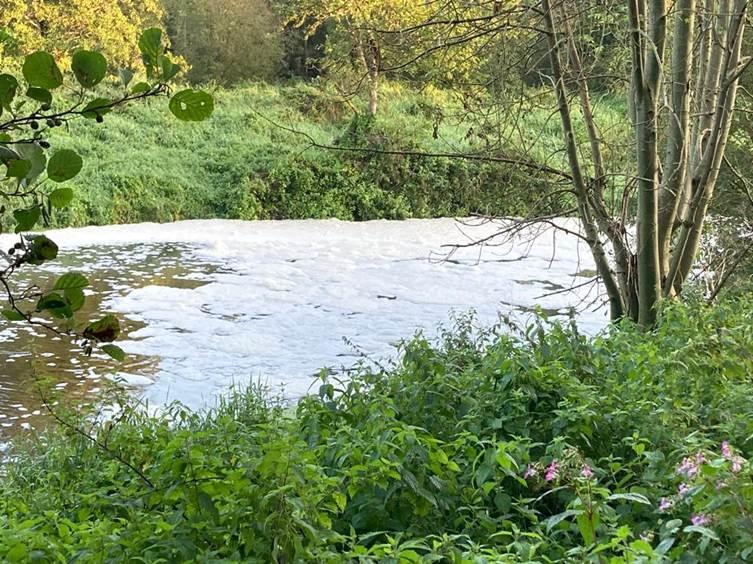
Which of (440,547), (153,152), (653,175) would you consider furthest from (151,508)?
(153,152)

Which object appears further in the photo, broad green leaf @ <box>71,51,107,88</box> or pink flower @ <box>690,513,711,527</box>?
pink flower @ <box>690,513,711,527</box>

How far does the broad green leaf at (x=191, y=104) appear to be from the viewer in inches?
34.0

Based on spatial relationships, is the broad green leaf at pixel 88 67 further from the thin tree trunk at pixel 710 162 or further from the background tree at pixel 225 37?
the background tree at pixel 225 37

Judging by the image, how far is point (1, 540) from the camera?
5.90 feet

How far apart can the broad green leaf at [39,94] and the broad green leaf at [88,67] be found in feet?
0.18

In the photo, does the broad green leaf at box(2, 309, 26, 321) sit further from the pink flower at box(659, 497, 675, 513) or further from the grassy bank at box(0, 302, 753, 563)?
the pink flower at box(659, 497, 675, 513)

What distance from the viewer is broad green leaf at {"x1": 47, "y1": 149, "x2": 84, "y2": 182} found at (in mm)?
848

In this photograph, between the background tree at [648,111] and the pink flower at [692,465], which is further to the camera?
the background tree at [648,111]

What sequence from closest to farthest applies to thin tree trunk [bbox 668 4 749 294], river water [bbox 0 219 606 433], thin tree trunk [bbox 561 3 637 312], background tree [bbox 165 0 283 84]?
1. thin tree trunk [bbox 668 4 749 294]
2. thin tree trunk [bbox 561 3 637 312]
3. river water [bbox 0 219 606 433]
4. background tree [bbox 165 0 283 84]

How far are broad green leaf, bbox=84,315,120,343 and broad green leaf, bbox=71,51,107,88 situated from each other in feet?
0.92

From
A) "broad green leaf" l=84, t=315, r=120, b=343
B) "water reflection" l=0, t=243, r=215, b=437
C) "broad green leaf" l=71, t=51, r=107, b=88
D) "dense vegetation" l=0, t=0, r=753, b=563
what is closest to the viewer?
"broad green leaf" l=71, t=51, r=107, b=88

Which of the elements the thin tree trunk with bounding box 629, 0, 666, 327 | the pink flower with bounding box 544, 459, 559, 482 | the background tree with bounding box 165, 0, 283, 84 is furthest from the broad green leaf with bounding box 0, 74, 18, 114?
the background tree with bounding box 165, 0, 283, 84

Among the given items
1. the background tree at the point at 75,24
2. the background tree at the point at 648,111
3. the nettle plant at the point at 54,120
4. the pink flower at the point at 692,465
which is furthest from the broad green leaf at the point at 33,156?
the background tree at the point at 75,24

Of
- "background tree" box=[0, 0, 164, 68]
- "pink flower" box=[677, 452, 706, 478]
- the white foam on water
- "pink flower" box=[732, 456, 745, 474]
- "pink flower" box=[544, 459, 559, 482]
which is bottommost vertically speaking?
the white foam on water
